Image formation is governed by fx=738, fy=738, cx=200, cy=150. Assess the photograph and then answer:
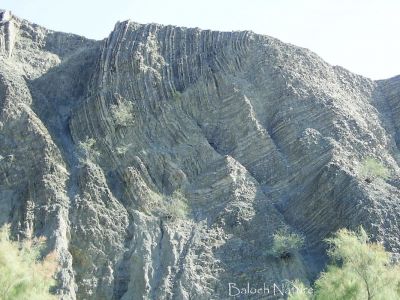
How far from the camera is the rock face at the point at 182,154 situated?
952 inches

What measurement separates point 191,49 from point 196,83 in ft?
7.68

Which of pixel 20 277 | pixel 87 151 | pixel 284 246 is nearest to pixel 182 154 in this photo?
pixel 87 151

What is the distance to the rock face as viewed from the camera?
24.2 m

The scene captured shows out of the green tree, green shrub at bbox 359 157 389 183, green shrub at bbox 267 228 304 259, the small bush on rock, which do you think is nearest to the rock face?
the small bush on rock

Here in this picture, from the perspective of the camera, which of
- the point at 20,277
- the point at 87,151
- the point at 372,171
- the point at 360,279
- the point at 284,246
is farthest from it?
the point at 87,151

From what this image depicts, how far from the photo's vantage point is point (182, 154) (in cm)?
2831

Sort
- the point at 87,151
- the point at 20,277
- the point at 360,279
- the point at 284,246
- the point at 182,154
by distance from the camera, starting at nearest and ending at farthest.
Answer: the point at 20,277, the point at 360,279, the point at 284,246, the point at 87,151, the point at 182,154

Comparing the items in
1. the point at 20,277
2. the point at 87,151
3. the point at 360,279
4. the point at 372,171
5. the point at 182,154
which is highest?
the point at 87,151

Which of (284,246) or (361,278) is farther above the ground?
(284,246)

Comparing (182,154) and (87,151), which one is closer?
(87,151)

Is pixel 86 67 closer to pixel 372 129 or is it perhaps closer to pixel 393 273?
pixel 372 129

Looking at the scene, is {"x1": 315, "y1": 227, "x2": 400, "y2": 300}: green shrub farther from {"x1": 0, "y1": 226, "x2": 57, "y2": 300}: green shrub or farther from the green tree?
{"x1": 0, "y1": 226, "x2": 57, "y2": 300}: green shrub

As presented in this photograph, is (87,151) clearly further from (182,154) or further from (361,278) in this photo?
(361,278)

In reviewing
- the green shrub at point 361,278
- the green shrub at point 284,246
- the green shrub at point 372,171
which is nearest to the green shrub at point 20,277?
the green shrub at point 361,278
